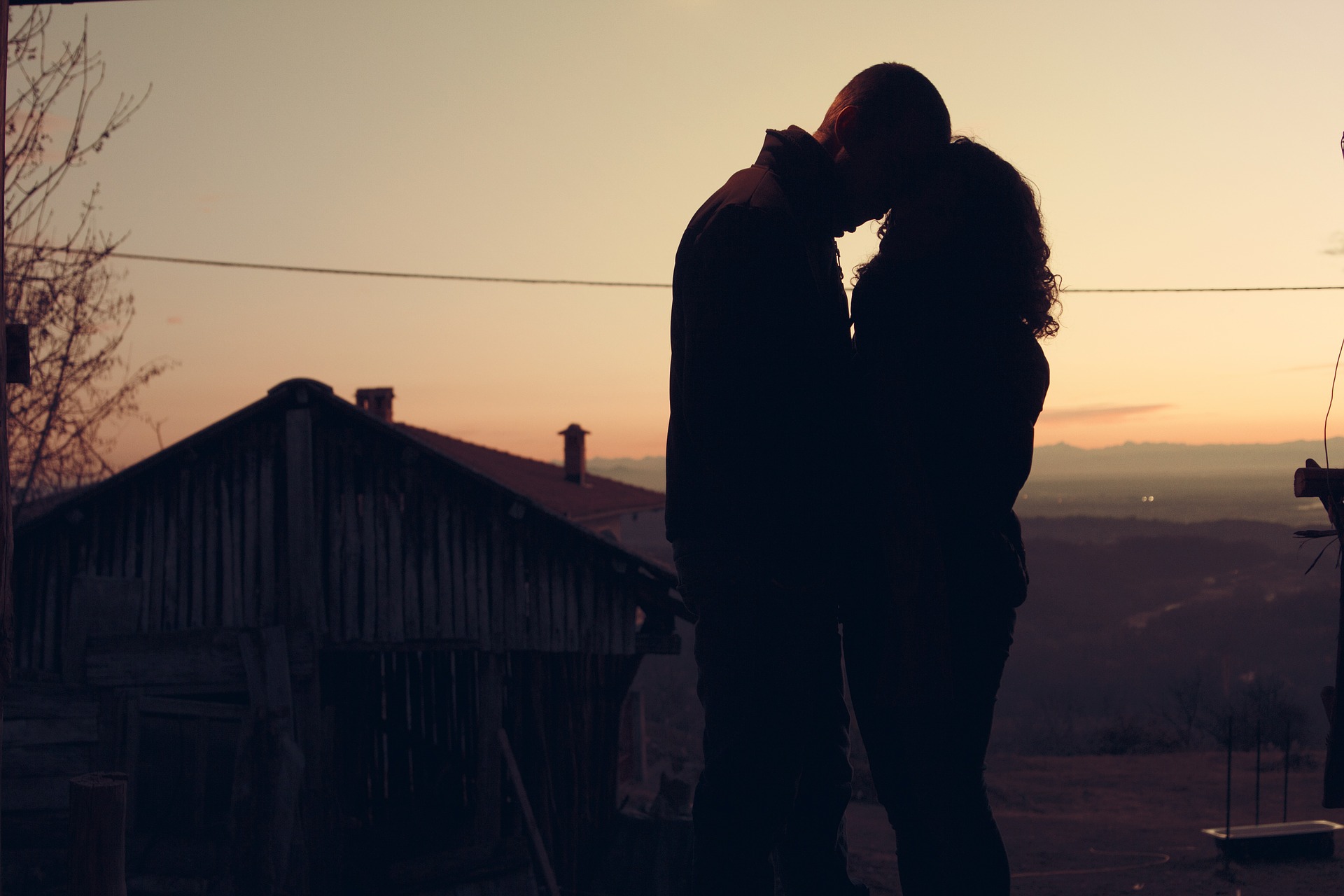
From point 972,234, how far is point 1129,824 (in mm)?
19388

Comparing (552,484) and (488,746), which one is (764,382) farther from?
(552,484)

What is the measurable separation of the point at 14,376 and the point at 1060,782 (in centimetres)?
2335

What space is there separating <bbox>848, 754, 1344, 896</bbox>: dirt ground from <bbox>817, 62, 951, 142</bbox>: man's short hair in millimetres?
12545

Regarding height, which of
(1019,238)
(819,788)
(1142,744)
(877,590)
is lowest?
(1142,744)

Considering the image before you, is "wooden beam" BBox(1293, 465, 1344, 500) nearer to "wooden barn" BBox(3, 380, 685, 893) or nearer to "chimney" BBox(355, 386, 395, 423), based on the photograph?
"wooden barn" BBox(3, 380, 685, 893)

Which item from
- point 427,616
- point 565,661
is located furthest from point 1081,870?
point 427,616

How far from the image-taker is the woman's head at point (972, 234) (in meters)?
2.57

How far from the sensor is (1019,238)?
8.60 feet

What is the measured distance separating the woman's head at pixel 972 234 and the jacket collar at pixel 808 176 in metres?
0.18

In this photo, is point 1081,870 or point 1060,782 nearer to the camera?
point 1081,870

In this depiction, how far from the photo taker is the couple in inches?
92.7

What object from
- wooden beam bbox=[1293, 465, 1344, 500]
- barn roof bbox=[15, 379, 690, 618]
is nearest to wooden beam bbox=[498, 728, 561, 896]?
barn roof bbox=[15, 379, 690, 618]

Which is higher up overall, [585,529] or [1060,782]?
[585,529]

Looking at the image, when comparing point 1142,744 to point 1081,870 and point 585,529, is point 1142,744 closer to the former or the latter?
point 1081,870
